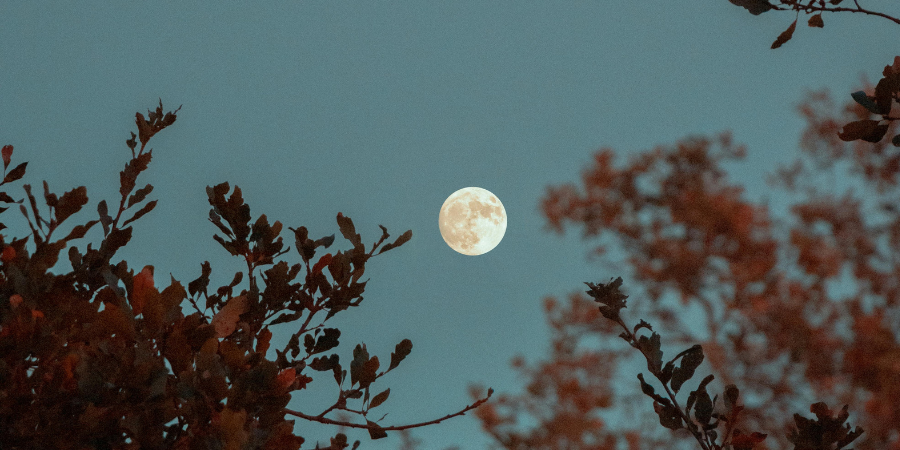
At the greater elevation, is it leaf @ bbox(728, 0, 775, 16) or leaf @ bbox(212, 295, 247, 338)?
leaf @ bbox(728, 0, 775, 16)

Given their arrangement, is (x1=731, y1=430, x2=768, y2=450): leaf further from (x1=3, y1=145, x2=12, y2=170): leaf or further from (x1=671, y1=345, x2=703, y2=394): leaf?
(x1=3, y1=145, x2=12, y2=170): leaf

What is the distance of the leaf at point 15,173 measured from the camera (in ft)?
4.78

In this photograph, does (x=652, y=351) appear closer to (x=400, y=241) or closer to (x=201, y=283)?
(x=400, y=241)

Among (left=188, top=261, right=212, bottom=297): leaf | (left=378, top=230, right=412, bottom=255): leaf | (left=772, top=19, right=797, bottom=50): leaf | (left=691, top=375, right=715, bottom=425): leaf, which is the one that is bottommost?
(left=691, top=375, right=715, bottom=425): leaf

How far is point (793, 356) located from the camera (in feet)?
31.9

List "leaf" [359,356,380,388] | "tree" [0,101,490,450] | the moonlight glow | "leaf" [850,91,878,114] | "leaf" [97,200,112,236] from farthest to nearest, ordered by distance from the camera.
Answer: the moonlight glow, "leaf" [359,356,380,388], "leaf" [97,200,112,236], "leaf" [850,91,878,114], "tree" [0,101,490,450]

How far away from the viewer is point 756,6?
149cm

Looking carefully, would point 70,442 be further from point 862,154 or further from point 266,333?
point 862,154

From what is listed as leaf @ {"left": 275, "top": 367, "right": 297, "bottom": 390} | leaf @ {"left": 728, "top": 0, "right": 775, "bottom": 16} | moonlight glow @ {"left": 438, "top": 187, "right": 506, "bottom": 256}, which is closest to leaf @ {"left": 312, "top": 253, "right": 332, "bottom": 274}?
leaf @ {"left": 275, "top": 367, "right": 297, "bottom": 390}

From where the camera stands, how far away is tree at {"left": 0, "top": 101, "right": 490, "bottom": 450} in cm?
100

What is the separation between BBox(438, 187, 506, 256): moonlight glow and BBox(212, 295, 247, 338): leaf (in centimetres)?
718

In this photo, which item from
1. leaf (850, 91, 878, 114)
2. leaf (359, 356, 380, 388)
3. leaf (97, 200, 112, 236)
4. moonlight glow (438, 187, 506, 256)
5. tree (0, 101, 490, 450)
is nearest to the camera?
tree (0, 101, 490, 450)

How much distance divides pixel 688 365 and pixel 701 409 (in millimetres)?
85

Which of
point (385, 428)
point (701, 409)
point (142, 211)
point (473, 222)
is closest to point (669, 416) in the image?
point (701, 409)
